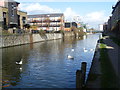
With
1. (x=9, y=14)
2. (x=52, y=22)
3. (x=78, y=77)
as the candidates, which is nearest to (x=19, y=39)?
(x=9, y=14)

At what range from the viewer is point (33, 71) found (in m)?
17.5

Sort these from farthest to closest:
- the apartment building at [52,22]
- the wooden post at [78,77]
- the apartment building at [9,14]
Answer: the apartment building at [52,22], the apartment building at [9,14], the wooden post at [78,77]

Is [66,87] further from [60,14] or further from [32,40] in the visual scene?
[60,14]

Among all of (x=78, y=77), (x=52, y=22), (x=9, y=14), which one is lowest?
(x=78, y=77)

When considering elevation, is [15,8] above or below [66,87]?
above

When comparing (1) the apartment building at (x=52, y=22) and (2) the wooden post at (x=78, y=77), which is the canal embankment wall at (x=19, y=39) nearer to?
(2) the wooden post at (x=78, y=77)

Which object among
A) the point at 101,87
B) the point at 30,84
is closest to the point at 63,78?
the point at 30,84

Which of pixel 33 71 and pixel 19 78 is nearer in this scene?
pixel 19 78

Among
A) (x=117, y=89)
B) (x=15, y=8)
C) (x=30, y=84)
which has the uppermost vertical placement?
(x=15, y=8)

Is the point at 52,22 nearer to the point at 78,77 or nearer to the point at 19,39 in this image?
the point at 19,39

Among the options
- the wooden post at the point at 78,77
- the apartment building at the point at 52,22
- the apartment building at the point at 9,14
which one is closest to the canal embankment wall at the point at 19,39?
the apartment building at the point at 9,14

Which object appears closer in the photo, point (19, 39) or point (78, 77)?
point (78, 77)

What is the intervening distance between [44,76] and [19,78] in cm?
216

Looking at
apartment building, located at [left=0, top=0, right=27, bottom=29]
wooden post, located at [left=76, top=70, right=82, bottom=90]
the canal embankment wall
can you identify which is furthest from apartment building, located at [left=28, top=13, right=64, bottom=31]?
wooden post, located at [left=76, top=70, right=82, bottom=90]
